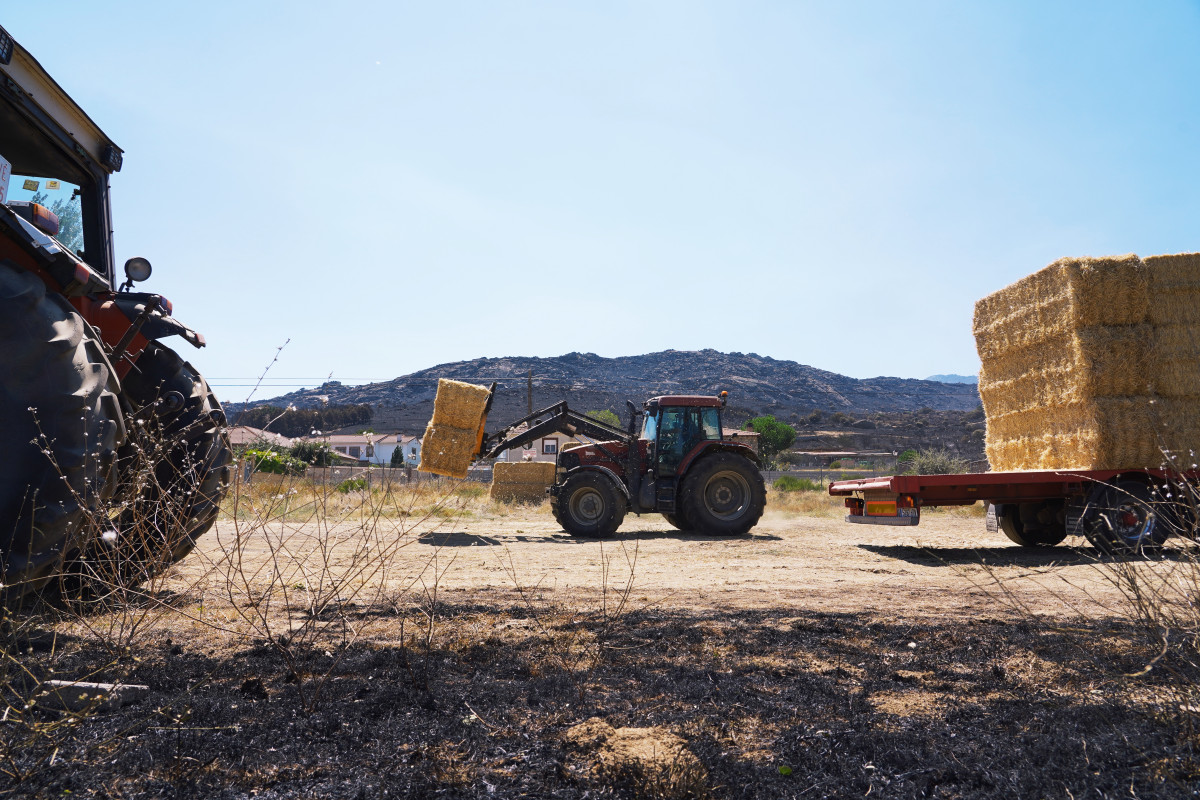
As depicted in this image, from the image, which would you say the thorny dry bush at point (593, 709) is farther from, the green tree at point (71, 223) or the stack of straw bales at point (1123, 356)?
the stack of straw bales at point (1123, 356)

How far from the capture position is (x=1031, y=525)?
10.7 meters

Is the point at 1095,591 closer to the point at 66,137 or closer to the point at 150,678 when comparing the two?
the point at 150,678

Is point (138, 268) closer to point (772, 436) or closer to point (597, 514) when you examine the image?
point (597, 514)

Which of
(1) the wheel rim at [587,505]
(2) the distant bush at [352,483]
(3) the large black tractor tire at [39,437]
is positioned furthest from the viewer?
(1) the wheel rim at [587,505]

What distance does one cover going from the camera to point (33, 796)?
81.5 inches

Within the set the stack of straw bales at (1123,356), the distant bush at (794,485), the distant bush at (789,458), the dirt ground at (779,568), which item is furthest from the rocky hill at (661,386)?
the stack of straw bales at (1123,356)

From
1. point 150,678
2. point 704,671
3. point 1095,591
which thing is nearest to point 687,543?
point 1095,591

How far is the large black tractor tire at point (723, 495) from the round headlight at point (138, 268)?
9.02 m

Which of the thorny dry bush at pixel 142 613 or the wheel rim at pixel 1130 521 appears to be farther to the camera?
the wheel rim at pixel 1130 521

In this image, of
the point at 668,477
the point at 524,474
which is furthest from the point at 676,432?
the point at 524,474

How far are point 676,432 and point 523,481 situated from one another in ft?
28.6

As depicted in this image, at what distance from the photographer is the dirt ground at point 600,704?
88.6 inches

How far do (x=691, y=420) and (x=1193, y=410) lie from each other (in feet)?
22.5

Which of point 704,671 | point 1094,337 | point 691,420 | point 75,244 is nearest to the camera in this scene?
point 704,671
